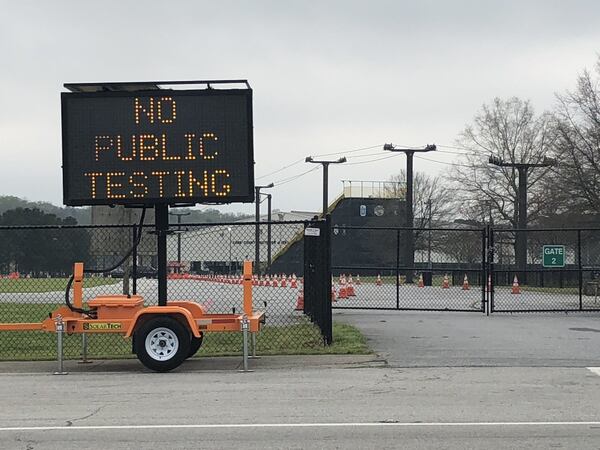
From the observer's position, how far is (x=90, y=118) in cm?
1081

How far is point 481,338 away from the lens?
543 inches

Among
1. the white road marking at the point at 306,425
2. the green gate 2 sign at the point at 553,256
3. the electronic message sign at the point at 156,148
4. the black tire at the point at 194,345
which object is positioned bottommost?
the white road marking at the point at 306,425

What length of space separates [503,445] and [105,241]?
12917 millimetres

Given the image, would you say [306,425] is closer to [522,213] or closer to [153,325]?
[153,325]

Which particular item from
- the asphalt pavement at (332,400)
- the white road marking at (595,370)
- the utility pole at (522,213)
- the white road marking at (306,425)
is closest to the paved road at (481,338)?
the asphalt pavement at (332,400)

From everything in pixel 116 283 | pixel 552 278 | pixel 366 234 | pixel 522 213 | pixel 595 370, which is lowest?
pixel 595 370

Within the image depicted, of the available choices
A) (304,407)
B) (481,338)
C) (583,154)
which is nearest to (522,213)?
(583,154)

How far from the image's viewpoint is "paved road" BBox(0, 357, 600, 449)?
6.58 meters

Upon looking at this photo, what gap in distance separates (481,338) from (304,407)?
6.67 metres

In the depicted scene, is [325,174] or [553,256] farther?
[325,174]

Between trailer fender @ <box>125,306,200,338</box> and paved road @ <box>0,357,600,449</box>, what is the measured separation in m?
0.64

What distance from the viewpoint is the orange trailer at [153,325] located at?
414 inches

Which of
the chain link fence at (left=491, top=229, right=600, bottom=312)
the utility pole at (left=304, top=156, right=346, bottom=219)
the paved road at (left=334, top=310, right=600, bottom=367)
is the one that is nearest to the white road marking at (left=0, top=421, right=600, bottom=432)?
the paved road at (left=334, top=310, right=600, bottom=367)

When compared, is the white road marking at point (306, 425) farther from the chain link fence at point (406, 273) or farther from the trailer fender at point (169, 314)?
the chain link fence at point (406, 273)
